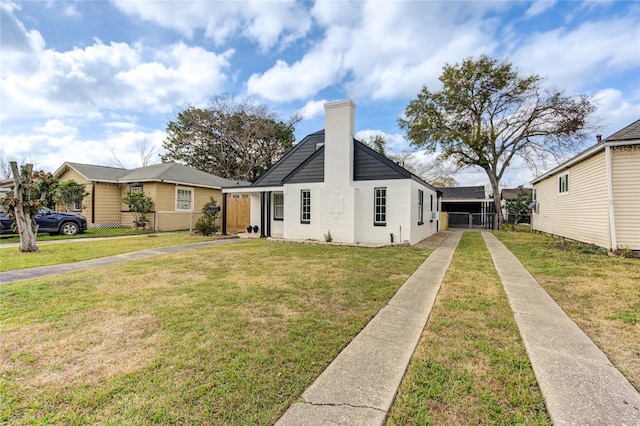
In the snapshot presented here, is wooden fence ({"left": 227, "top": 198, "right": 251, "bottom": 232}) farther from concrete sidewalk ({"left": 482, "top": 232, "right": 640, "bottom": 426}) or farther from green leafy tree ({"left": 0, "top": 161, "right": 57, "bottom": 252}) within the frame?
concrete sidewalk ({"left": 482, "top": 232, "right": 640, "bottom": 426})

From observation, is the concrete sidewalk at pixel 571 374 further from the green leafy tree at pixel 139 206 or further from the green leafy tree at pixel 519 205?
the green leafy tree at pixel 519 205

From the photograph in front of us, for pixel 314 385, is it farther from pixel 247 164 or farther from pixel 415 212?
pixel 247 164

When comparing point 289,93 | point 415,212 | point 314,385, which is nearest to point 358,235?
point 415,212

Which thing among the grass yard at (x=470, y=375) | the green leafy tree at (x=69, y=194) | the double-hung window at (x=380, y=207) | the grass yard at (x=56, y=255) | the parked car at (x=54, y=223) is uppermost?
the green leafy tree at (x=69, y=194)

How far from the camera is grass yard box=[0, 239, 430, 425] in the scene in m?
2.13

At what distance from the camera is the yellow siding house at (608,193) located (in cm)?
849

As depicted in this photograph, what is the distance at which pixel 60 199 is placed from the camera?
1609 cm

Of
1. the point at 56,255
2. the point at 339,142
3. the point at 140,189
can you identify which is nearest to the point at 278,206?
the point at 339,142

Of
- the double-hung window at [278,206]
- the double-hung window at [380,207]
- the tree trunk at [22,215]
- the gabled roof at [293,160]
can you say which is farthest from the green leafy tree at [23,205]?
the double-hung window at [380,207]

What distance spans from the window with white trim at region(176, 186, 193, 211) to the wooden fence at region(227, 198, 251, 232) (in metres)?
2.87

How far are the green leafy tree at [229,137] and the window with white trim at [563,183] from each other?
25250 mm

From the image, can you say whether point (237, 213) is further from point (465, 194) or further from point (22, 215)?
point (465, 194)

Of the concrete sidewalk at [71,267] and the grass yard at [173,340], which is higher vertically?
the concrete sidewalk at [71,267]

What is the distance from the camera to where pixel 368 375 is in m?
2.53
